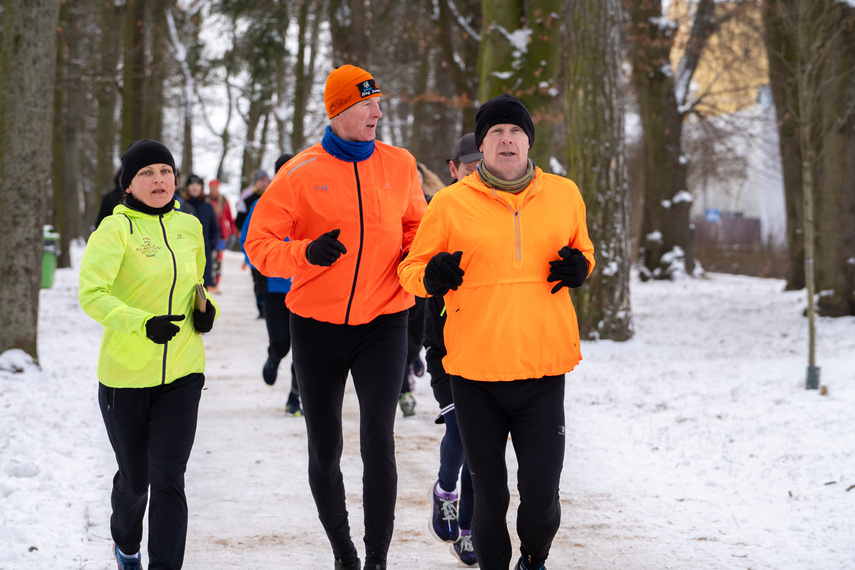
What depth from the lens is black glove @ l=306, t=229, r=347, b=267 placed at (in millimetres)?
3809

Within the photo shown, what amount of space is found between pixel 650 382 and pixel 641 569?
5.31m

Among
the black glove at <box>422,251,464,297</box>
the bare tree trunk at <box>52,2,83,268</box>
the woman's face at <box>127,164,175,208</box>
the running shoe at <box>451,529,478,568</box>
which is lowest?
the running shoe at <box>451,529,478,568</box>

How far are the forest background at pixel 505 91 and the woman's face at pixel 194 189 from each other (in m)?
2.55

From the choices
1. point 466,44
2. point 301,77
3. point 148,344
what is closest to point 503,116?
point 148,344

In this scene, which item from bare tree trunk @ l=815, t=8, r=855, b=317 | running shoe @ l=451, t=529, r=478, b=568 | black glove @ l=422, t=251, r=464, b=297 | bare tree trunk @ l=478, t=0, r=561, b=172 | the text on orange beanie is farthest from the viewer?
bare tree trunk @ l=815, t=8, r=855, b=317

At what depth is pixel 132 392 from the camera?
148 inches

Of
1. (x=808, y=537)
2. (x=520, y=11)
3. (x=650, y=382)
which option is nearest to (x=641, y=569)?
(x=808, y=537)

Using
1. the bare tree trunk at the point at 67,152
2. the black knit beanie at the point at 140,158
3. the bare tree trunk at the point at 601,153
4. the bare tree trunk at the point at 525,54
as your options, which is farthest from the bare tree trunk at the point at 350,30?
the black knit beanie at the point at 140,158

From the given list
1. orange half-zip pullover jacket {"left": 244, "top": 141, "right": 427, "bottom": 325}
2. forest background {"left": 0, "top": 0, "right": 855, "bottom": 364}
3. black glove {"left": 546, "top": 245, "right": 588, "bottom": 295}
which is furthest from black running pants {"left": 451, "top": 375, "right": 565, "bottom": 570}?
forest background {"left": 0, "top": 0, "right": 855, "bottom": 364}

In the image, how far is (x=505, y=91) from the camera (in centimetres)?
1278

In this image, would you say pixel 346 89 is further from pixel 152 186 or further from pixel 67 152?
pixel 67 152

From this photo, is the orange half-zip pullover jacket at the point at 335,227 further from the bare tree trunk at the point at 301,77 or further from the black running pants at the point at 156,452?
the bare tree trunk at the point at 301,77

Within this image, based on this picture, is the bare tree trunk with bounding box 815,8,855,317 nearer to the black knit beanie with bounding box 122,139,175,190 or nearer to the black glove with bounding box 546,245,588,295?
the black glove with bounding box 546,245,588,295

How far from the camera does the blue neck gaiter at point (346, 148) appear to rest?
13.7 feet
